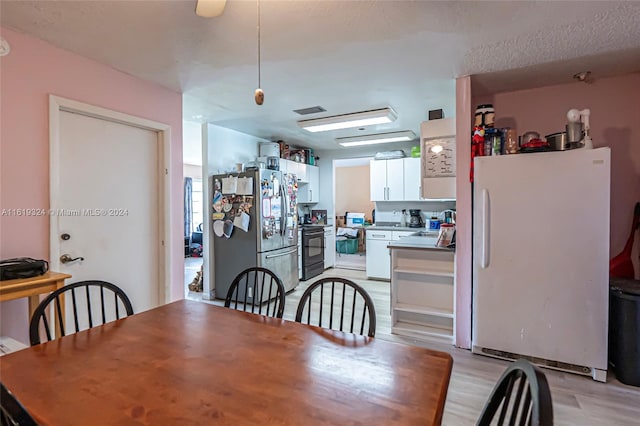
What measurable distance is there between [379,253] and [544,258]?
2.96m

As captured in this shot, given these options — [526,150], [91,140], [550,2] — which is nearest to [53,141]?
[91,140]

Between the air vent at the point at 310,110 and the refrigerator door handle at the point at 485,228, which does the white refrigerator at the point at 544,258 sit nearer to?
the refrigerator door handle at the point at 485,228

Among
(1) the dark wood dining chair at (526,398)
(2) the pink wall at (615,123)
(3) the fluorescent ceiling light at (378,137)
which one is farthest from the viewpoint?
(3) the fluorescent ceiling light at (378,137)

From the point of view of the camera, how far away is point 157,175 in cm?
310

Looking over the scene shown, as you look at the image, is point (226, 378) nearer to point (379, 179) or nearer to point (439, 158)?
point (439, 158)

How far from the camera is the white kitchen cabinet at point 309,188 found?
240 inches

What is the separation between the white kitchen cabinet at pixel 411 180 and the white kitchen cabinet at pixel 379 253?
2.15 feet

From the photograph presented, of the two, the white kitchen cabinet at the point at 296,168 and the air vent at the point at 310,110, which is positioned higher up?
the air vent at the point at 310,110

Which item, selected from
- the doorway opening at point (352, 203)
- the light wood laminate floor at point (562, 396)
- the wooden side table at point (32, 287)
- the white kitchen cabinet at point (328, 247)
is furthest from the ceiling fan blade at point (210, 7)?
the doorway opening at point (352, 203)

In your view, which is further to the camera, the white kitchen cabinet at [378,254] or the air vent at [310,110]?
the white kitchen cabinet at [378,254]

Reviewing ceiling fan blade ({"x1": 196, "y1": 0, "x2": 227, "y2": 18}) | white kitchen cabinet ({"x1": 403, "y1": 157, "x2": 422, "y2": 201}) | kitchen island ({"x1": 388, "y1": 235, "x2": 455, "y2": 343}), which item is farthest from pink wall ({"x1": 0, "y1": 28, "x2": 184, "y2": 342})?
white kitchen cabinet ({"x1": 403, "y1": 157, "x2": 422, "y2": 201})

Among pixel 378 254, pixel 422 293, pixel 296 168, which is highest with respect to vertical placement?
pixel 296 168

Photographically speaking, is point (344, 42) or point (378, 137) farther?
point (378, 137)

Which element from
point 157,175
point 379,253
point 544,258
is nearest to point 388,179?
point 379,253
